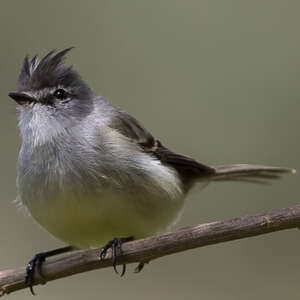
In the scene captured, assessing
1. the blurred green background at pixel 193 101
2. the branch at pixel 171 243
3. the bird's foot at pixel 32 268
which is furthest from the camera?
the blurred green background at pixel 193 101

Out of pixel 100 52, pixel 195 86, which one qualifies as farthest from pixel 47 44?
pixel 195 86

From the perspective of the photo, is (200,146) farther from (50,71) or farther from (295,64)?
(50,71)

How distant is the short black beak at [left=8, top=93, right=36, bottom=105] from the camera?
4.38 meters

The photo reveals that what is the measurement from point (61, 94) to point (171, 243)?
1.47 m

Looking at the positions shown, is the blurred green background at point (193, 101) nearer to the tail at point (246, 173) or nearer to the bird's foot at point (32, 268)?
the tail at point (246, 173)

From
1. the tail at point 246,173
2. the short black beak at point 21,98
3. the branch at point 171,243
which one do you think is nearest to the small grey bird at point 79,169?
the short black beak at point 21,98

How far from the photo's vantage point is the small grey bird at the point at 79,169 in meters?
4.29

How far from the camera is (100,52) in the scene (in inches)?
258

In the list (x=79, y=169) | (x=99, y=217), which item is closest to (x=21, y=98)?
(x=79, y=169)

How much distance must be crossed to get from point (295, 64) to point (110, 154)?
2397mm

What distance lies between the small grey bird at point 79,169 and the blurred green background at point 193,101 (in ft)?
2.51

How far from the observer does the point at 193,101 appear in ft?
20.3

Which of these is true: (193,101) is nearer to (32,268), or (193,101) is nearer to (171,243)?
(32,268)

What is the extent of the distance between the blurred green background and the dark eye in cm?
77
